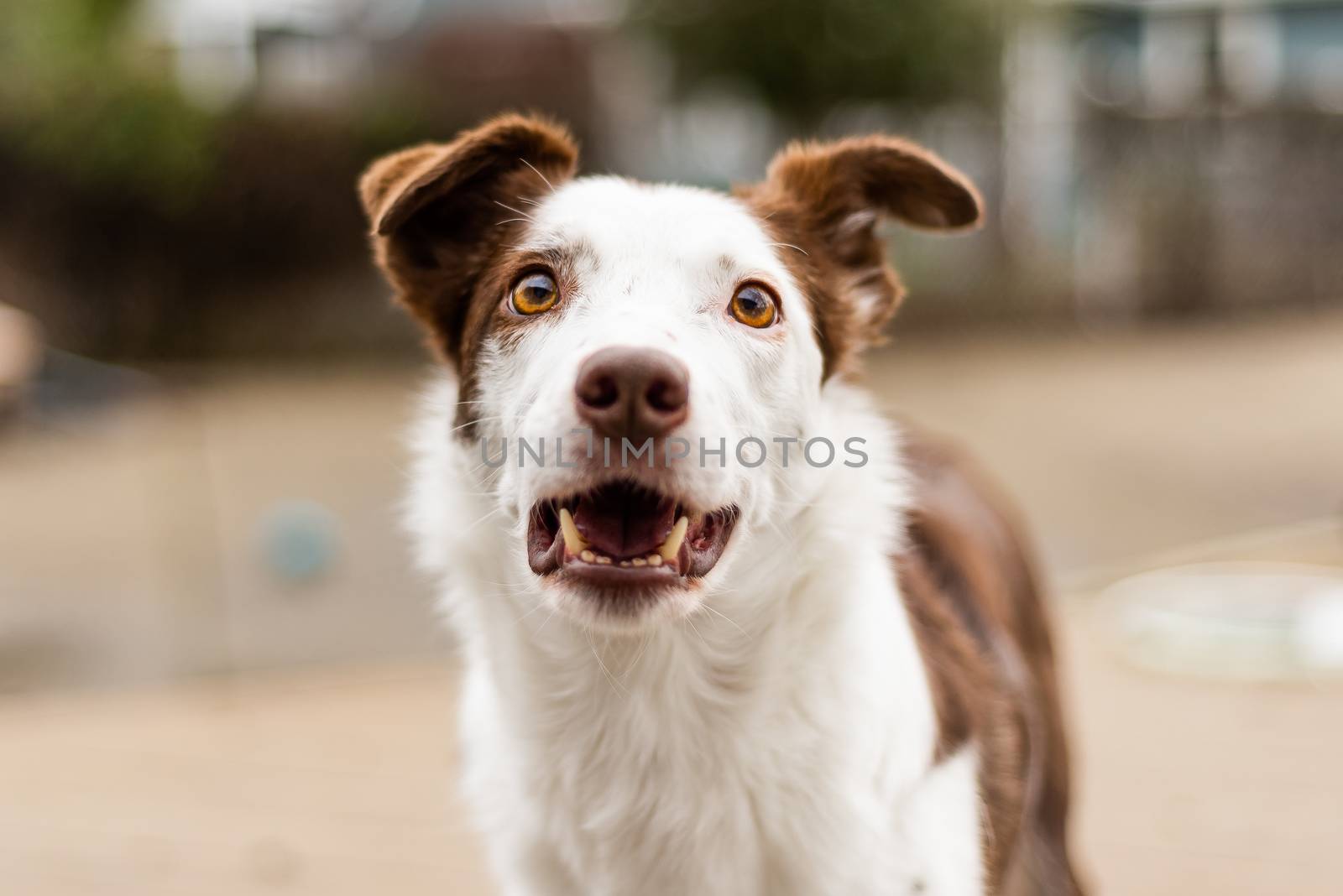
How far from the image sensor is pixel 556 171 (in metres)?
2.52

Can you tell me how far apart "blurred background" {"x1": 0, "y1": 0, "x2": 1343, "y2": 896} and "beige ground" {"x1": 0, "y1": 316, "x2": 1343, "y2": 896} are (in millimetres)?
23

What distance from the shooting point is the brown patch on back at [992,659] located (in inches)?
92.0

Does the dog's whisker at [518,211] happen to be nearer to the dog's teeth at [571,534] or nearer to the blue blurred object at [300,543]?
the dog's teeth at [571,534]

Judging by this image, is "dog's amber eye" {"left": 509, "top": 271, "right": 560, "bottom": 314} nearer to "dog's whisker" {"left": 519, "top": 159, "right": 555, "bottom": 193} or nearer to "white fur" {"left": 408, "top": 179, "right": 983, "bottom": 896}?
"white fur" {"left": 408, "top": 179, "right": 983, "bottom": 896}

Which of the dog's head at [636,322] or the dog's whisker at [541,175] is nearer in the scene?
the dog's head at [636,322]

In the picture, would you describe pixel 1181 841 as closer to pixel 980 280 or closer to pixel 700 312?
pixel 700 312

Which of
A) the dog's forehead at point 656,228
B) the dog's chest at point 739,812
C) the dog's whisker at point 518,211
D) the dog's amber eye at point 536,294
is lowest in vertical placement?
the dog's chest at point 739,812

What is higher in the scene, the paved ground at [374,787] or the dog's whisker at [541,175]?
the dog's whisker at [541,175]

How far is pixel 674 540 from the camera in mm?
1975

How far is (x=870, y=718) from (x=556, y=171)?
45.8 inches

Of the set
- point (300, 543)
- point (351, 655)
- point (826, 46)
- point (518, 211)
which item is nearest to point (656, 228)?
point (518, 211)

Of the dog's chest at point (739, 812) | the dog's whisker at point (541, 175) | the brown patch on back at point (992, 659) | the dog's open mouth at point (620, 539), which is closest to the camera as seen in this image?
the dog's open mouth at point (620, 539)

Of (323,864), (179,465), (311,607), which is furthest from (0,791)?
(179,465)

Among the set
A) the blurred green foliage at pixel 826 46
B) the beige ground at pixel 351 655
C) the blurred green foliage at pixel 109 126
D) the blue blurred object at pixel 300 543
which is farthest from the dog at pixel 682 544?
the blurred green foliage at pixel 109 126
